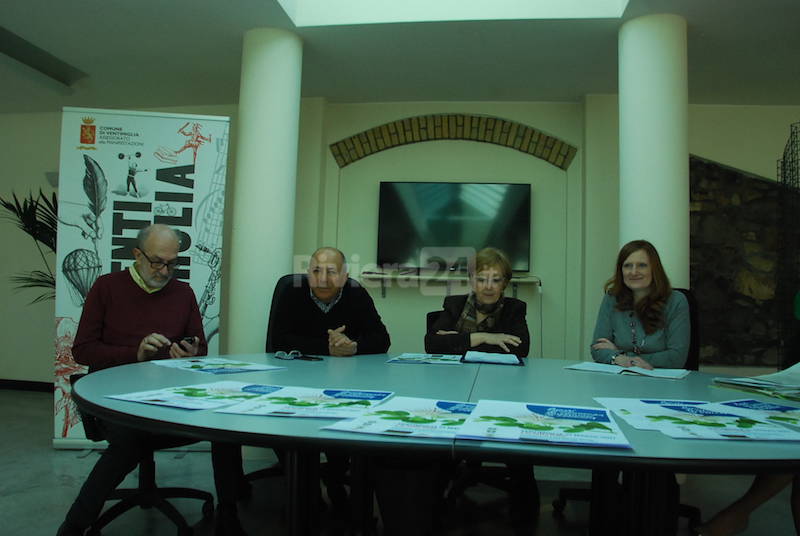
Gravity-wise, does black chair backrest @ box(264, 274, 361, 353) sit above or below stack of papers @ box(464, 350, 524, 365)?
above

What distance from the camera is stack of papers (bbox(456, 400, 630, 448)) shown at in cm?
90

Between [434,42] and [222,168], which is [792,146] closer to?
[434,42]

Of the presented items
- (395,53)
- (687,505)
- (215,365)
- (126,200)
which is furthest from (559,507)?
(395,53)

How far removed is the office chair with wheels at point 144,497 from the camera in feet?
6.86

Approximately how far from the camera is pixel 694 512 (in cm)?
233

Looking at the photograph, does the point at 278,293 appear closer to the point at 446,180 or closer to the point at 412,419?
the point at 412,419

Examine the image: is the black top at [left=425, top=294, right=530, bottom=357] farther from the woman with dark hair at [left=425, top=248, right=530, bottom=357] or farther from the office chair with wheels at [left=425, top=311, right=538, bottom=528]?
the office chair with wheels at [left=425, top=311, right=538, bottom=528]

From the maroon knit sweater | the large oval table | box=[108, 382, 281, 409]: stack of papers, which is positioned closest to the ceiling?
the maroon knit sweater

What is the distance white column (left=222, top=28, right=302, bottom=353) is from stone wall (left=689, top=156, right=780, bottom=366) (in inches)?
130

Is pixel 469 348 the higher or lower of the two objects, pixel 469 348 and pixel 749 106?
the lower

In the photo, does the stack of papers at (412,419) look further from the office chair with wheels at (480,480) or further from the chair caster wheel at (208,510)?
the chair caster wheel at (208,510)

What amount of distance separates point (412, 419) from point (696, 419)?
1.87 feet

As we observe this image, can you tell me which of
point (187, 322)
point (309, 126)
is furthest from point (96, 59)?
point (187, 322)

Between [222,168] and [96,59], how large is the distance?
5.44ft
